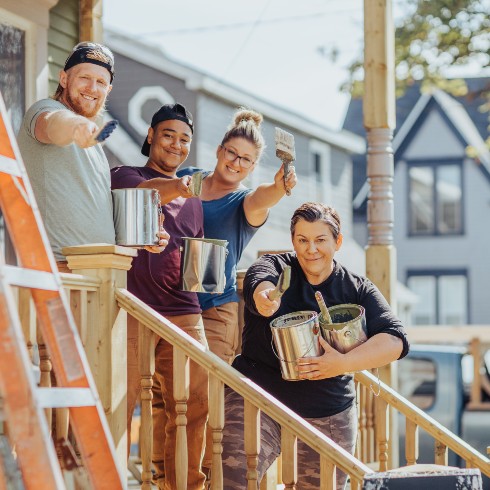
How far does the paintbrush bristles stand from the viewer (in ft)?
16.1

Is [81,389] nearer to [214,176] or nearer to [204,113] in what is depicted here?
[214,176]

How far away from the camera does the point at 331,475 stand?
15.2 ft

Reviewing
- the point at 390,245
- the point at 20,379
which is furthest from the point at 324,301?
the point at 390,245

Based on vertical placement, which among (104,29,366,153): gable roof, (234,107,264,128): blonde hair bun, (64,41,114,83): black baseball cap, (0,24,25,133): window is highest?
(104,29,366,153): gable roof

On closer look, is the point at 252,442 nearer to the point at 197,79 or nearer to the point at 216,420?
the point at 216,420

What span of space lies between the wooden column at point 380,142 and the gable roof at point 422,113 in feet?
57.5

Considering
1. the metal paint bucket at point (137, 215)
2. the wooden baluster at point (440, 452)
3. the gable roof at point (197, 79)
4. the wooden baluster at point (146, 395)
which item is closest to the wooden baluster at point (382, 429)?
the wooden baluster at point (440, 452)

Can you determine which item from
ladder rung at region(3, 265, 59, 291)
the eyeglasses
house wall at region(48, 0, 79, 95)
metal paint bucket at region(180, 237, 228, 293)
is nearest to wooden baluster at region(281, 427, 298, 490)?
metal paint bucket at region(180, 237, 228, 293)

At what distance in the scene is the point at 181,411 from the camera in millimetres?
4824

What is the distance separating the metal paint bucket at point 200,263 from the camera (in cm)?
503

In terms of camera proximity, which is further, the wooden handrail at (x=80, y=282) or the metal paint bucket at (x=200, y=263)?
the metal paint bucket at (x=200, y=263)

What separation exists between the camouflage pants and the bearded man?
93cm

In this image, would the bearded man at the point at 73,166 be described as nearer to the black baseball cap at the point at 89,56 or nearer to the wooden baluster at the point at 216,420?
the black baseball cap at the point at 89,56

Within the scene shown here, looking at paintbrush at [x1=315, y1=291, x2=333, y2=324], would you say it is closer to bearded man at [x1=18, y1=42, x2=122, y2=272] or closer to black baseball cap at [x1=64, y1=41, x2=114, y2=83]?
bearded man at [x1=18, y1=42, x2=122, y2=272]
